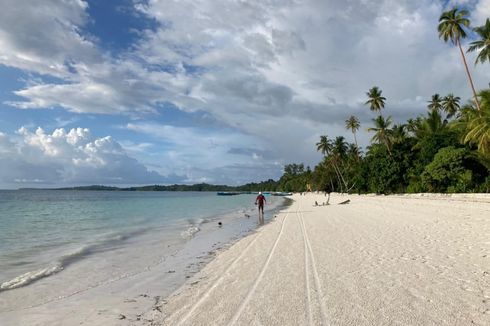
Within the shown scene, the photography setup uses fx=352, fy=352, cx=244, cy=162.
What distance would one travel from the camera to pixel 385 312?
499 cm

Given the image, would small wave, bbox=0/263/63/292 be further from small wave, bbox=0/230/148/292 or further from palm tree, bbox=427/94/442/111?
palm tree, bbox=427/94/442/111

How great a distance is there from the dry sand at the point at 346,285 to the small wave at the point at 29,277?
4265 mm

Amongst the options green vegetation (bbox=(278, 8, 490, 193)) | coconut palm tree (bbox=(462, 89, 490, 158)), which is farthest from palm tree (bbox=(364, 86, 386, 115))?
coconut palm tree (bbox=(462, 89, 490, 158))

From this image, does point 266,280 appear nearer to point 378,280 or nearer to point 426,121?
point 378,280

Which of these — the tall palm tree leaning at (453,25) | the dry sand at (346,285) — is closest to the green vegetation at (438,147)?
the tall palm tree leaning at (453,25)

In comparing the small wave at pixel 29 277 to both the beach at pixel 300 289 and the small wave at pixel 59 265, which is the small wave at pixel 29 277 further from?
the beach at pixel 300 289

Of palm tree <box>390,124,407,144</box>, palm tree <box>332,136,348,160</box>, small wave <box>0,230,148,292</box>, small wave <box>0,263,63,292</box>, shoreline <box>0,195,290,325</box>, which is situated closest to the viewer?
shoreline <box>0,195,290,325</box>

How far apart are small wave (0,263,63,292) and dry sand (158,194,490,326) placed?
14.0ft

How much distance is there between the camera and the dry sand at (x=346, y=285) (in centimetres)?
498

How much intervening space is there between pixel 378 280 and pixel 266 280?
216cm

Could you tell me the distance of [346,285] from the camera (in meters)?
6.43

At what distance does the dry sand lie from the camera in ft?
16.3

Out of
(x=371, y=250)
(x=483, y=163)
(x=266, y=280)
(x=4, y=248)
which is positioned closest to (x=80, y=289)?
(x=266, y=280)

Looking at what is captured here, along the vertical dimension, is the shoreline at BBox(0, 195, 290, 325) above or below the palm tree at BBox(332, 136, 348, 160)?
below
